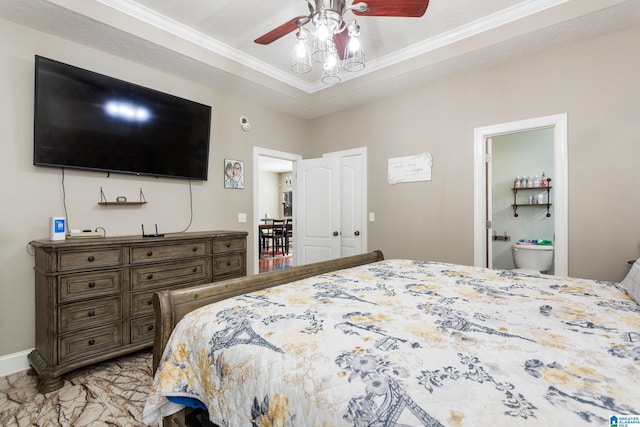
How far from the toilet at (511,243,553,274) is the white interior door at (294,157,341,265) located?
2560 mm

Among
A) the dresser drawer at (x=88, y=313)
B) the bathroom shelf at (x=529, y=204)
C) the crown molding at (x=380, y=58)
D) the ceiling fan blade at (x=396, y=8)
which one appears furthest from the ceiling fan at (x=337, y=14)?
the bathroom shelf at (x=529, y=204)

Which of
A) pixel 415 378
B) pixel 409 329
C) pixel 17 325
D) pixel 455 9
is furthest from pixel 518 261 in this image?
pixel 17 325

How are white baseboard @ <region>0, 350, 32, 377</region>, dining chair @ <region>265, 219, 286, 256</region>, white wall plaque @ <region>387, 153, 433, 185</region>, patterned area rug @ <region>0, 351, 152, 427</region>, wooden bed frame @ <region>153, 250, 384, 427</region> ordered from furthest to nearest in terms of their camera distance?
1. dining chair @ <region>265, 219, 286, 256</region>
2. white wall plaque @ <region>387, 153, 433, 185</region>
3. white baseboard @ <region>0, 350, 32, 377</region>
4. patterned area rug @ <region>0, 351, 152, 427</region>
5. wooden bed frame @ <region>153, 250, 384, 427</region>

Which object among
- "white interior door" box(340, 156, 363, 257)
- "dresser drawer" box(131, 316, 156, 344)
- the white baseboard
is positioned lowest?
the white baseboard

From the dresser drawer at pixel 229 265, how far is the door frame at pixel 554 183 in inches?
99.1

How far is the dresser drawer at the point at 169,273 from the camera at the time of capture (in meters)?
2.51

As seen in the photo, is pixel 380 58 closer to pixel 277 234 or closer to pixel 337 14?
pixel 337 14

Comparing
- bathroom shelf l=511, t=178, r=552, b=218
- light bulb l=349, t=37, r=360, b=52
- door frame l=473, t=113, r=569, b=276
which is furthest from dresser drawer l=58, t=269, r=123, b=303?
bathroom shelf l=511, t=178, r=552, b=218

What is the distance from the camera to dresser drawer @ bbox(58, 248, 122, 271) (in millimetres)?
2143

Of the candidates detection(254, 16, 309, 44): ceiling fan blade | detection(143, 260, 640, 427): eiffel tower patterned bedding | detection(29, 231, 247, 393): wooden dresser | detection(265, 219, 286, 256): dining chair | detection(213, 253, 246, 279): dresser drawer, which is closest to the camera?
detection(143, 260, 640, 427): eiffel tower patterned bedding

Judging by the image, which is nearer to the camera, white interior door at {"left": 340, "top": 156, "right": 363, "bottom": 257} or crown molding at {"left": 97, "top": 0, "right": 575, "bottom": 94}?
crown molding at {"left": 97, "top": 0, "right": 575, "bottom": 94}

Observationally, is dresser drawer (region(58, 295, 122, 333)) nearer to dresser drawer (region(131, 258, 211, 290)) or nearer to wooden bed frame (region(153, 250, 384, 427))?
dresser drawer (region(131, 258, 211, 290))

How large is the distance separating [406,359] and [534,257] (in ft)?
14.1

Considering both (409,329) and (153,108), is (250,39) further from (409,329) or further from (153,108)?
(409,329)
